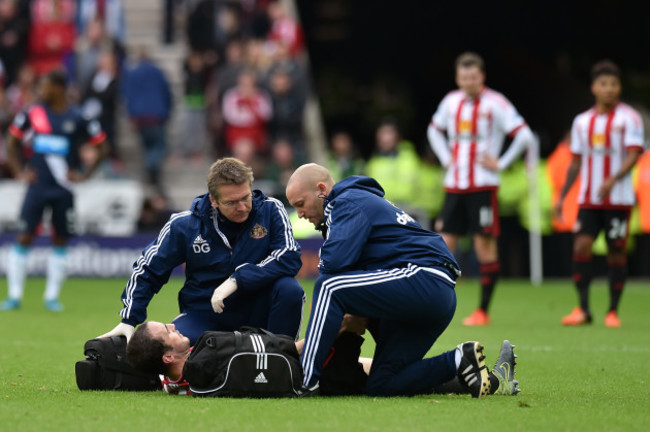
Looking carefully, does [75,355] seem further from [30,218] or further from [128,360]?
[30,218]

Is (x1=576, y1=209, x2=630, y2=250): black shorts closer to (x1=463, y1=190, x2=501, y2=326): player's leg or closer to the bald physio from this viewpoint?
(x1=463, y1=190, x2=501, y2=326): player's leg

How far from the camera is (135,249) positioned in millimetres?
18016

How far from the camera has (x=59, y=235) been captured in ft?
42.9

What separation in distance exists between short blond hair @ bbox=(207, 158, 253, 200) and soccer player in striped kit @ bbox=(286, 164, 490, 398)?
1.29ft

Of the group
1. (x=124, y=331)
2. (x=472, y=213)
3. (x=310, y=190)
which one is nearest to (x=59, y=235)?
(x=472, y=213)

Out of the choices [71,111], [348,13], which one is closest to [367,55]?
[348,13]

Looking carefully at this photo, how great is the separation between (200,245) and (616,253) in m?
5.87

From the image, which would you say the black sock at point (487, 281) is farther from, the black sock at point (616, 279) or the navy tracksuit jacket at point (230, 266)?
the navy tracksuit jacket at point (230, 266)

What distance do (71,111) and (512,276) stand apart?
9037 mm

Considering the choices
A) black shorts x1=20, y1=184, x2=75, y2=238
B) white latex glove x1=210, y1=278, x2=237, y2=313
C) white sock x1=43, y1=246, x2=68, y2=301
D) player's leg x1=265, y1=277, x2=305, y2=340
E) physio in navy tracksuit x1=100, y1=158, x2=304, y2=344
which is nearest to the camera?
white latex glove x1=210, y1=278, x2=237, y2=313

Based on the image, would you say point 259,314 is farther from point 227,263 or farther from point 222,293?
point 222,293

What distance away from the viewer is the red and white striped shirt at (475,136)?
38.5 feet

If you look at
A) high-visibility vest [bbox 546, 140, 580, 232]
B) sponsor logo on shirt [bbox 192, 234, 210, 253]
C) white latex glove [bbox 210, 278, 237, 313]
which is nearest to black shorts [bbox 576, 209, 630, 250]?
sponsor logo on shirt [bbox 192, 234, 210, 253]

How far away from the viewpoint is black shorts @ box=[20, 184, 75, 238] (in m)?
13.0
